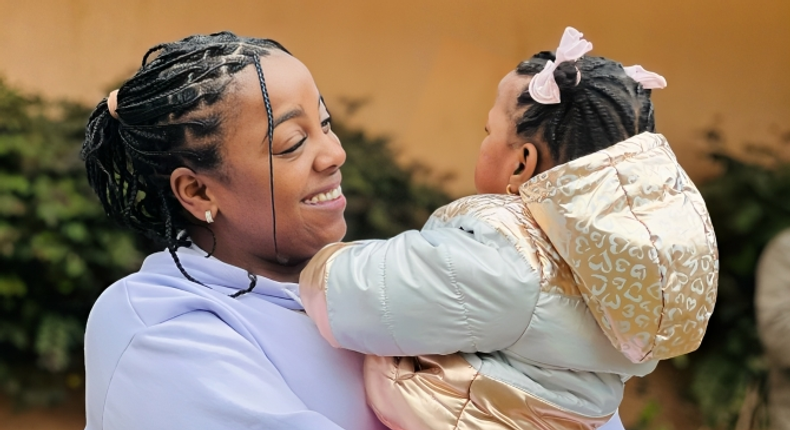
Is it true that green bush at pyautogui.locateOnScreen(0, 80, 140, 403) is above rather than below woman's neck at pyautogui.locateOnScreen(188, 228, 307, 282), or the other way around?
below

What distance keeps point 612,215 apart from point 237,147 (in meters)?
0.65

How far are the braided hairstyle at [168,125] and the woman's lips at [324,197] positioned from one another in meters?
0.08

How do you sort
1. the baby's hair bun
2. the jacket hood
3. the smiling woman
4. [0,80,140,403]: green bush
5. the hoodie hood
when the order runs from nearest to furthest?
the jacket hood, the smiling woman, the baby's hair bun, the hoodie hood, [0,80,140,403]: green bush

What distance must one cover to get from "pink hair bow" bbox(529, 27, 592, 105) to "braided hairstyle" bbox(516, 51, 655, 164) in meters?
0.01

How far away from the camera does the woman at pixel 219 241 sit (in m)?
1.21

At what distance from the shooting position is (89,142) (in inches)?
61.2

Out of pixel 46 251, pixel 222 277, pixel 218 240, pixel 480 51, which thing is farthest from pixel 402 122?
pixel 222 277

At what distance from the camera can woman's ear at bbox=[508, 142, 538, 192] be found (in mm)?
1353

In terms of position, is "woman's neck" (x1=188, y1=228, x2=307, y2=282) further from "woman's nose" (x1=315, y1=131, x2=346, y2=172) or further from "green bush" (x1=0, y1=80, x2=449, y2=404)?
"green bush" (x1=0, y1=80, x2=449, y2=404)

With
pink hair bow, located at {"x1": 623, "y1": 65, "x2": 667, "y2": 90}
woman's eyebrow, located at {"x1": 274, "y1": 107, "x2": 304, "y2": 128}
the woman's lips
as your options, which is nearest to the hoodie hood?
the woman's lips

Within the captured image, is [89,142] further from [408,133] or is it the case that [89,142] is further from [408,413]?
[408,133]

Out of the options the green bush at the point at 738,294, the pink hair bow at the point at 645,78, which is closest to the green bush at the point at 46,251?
the pink hair bow at the point at 645,78

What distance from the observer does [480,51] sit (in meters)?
4.57

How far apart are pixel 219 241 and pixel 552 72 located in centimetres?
68
